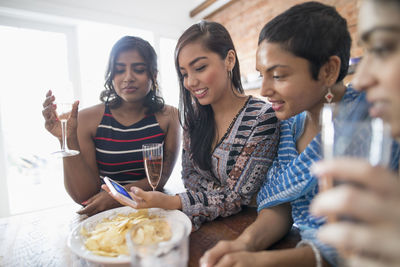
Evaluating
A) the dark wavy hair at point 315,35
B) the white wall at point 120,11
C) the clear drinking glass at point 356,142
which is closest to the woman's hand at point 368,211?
the clear drinking glass at point 356,142

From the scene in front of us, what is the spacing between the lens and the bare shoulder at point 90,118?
154cm

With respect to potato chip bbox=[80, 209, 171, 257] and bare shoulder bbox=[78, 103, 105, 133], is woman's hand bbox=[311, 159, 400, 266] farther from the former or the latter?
bare shoulder bbox=[78, 103, 105, 133]

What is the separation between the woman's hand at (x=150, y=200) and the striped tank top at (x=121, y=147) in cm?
70

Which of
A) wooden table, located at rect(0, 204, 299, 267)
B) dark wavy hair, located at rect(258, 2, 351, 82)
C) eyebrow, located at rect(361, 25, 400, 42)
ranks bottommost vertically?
wooden table, located at rect(0, 204, 299, 267)

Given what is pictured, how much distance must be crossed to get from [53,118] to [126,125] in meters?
0.43

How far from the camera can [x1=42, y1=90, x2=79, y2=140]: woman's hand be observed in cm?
122

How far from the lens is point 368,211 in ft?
0.87

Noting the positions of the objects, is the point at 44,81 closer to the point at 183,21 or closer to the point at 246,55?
the point at 183,21

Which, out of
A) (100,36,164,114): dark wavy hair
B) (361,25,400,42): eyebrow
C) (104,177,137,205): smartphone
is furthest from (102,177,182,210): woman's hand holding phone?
Answer: (100,36,164,114): dark wavy hair

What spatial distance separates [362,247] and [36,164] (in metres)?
4.23

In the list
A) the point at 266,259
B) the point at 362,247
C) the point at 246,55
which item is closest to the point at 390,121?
the point at 362,247

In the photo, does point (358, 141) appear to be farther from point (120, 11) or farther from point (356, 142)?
point (120, 11)

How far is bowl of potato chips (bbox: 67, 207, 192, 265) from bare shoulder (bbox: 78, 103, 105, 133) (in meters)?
0.85

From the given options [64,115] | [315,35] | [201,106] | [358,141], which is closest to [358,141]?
[358,141]
